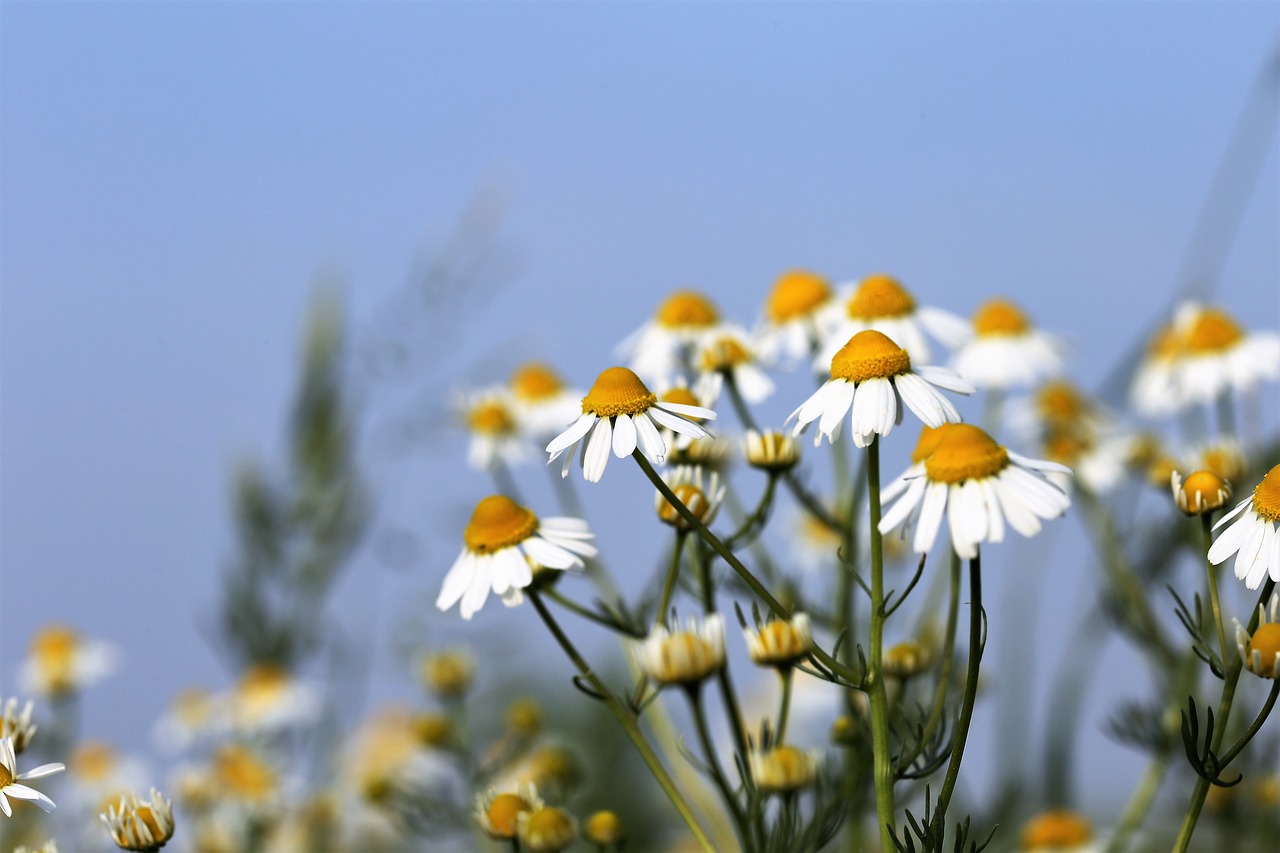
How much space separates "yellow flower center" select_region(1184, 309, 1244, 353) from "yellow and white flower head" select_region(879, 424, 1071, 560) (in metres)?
1.03

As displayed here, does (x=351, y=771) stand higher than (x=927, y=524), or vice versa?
(x=351, y=771)

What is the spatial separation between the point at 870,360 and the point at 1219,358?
1050 mm

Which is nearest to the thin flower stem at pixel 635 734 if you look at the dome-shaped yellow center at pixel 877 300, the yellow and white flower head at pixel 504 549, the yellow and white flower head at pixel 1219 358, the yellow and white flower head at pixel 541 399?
the yellow and white flower head at pixel 504 549

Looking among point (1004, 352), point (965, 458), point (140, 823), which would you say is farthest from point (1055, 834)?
point (140, 823)

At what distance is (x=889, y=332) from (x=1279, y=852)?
85 centimetres

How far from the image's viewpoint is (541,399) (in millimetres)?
1681

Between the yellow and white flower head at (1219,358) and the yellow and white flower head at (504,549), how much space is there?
1.05 m

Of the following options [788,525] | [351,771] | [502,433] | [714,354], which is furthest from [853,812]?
[351,771]

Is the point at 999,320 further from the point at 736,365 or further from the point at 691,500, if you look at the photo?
the point at 691,500

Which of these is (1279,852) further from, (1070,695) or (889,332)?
(889,332)

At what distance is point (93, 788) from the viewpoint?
6.81 feet

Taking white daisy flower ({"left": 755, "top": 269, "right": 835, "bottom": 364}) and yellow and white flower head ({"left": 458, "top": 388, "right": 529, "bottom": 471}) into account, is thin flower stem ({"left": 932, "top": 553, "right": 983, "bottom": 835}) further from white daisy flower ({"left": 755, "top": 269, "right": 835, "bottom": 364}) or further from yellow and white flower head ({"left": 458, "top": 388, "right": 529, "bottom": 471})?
yellow and white flower head ({"left": 458, "top": 388, "right": 529, "bottom": 471})

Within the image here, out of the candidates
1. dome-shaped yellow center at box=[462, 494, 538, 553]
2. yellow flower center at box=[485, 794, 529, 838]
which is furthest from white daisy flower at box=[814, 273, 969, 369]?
yellow flower center at box=[485, 794, 529, 838]

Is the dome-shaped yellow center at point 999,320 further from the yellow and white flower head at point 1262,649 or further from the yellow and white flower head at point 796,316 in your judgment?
the yellow and white flower head at point 1262,649
